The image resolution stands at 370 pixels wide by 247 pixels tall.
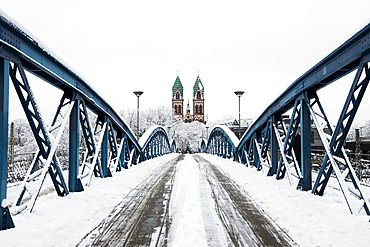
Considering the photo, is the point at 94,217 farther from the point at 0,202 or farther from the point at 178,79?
the point at 178,79

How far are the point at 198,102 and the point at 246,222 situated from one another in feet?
588

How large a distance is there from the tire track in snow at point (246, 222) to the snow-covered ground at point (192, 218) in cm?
21

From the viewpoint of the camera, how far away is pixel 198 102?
604 feet

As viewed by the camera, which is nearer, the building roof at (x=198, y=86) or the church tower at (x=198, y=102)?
the church tower at (x=198, y=102)

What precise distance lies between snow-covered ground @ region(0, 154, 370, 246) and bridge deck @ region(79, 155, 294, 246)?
9 cm

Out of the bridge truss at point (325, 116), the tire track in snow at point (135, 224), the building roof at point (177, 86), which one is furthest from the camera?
the building roof at point (177, 86)

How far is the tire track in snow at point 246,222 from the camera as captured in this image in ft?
15.3

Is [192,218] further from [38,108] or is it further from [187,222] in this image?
[38,108]

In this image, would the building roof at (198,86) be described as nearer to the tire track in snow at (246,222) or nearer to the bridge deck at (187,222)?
Answer: the tire track in snow at (246,222)

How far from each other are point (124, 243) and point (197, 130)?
102m

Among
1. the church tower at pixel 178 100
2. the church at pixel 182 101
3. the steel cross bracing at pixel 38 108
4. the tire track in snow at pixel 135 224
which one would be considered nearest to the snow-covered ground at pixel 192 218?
the tire track in snow at pixel 135 224

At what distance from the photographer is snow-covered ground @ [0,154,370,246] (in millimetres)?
4516

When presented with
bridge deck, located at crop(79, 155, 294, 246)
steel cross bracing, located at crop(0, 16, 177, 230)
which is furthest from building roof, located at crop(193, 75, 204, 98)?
bridge deck, located at crop(79, 155, 294, 246)

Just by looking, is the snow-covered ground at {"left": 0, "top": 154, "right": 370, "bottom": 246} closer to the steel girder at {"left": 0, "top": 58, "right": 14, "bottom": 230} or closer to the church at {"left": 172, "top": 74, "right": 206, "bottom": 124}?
the steel girder at {"left": 0, "top": 58, "right": 14, "bottom": 230}
